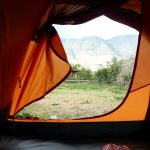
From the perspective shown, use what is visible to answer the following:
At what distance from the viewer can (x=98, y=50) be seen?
3273 millimetres

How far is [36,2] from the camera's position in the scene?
189 centimetres

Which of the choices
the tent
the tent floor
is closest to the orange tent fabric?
the tent

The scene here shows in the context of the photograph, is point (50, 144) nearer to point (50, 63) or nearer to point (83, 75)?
point (50, 63)

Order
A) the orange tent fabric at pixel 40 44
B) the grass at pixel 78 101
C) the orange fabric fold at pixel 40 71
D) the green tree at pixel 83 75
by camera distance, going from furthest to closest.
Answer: the green tree at pixel 83 75 → the grass at pixel 78 101 → the orange fabric fold at pixel 40 71 → the orange tent fabric at pixel 40 44

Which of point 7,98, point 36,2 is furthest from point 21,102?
point 36,2

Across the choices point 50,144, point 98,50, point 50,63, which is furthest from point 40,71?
point 98,50

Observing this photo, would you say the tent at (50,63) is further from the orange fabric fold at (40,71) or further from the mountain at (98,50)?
the mountain at (98,50)

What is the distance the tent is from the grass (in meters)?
0.25

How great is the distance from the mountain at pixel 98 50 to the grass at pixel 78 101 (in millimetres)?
263

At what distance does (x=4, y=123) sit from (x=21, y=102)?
0.21m

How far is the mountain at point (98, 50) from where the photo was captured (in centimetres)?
291

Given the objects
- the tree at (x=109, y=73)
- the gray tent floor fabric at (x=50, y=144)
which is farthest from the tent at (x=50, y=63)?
the tree at (x=109, y=73)

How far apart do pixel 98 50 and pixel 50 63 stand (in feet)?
4.18

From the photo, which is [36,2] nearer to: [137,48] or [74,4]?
[74,4]
